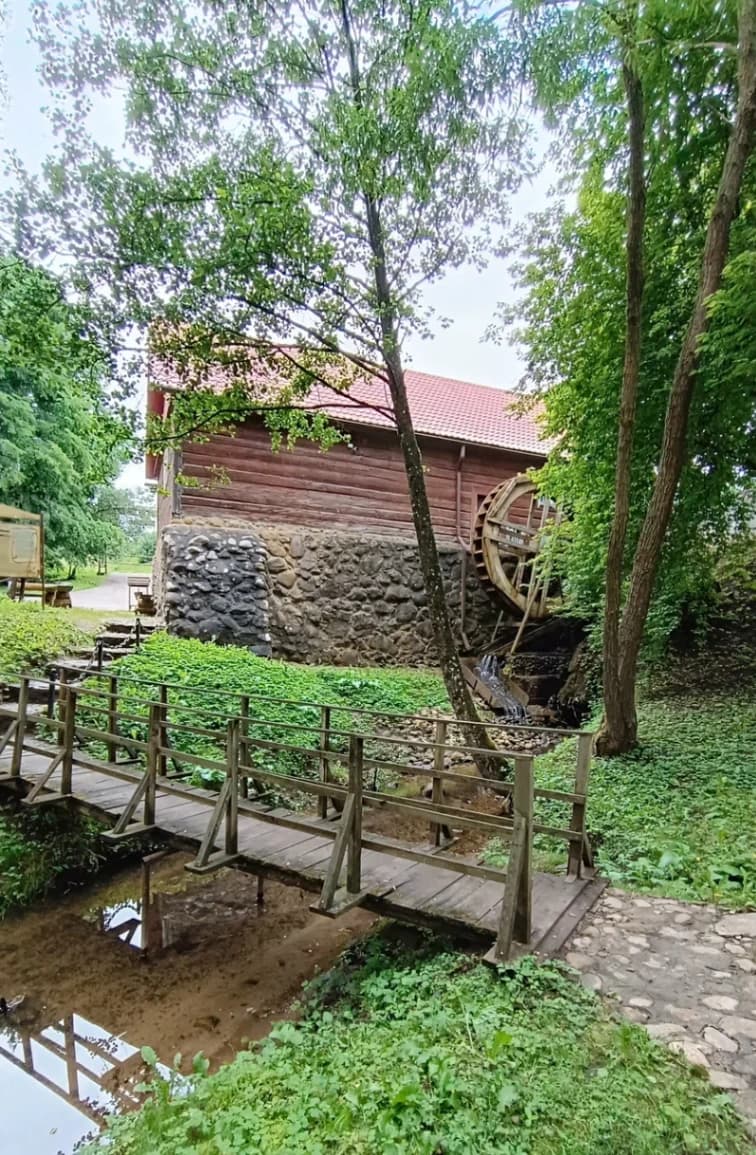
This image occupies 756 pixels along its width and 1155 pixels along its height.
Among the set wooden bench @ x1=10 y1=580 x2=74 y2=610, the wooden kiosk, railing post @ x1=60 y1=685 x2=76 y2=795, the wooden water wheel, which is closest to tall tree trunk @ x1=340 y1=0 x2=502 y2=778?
railing post @ x1=60 y1=685 x2=76 y2=795

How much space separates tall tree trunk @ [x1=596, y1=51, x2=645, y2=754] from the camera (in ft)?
15.0

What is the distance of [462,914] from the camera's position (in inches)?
Result: 116

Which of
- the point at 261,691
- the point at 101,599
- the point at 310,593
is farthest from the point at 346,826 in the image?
the point at 101,599

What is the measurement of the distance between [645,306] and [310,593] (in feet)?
21.3

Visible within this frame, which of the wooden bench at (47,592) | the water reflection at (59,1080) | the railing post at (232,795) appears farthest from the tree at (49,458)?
the water reflection at (59,1080)

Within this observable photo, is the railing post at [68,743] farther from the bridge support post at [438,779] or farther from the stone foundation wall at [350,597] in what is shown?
the stone foundation wall at [350,597]

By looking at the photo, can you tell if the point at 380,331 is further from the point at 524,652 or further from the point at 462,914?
the point at 524,652

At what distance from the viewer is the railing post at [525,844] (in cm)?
264

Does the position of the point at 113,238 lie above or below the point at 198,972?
above

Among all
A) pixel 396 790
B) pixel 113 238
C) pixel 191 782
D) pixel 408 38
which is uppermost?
pixel 408 38

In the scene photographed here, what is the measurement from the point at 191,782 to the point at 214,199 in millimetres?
4983

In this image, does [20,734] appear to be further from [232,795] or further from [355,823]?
[355,823]

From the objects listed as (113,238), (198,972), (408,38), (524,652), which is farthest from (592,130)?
(524,652)

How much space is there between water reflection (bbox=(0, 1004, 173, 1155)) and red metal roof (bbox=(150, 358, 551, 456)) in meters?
8.76
